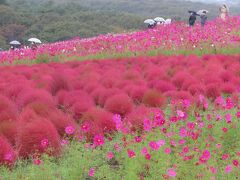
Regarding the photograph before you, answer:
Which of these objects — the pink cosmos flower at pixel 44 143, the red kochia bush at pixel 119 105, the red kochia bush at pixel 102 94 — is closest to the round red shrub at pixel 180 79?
the red kochia bush at pixel 102 94

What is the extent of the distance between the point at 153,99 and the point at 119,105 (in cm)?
47

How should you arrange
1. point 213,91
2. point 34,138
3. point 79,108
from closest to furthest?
point 34,138 → point 79,108 → point 213,91

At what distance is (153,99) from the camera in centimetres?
538

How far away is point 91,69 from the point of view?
24.3 ft

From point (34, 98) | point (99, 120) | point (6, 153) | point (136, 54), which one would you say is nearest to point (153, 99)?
point (99, 120)

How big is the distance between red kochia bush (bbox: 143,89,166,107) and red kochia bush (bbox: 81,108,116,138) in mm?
768

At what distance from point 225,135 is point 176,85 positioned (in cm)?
193

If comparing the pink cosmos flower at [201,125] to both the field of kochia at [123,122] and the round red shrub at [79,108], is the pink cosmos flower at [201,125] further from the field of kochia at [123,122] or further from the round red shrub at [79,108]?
the round red shrub at [79,108]

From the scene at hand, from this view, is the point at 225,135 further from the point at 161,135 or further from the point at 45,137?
the point at 45,137

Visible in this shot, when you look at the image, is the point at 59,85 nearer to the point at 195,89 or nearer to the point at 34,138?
the point at 195,89

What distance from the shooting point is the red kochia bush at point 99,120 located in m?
4.48

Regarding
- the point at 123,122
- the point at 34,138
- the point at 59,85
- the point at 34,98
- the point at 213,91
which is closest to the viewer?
the point at 34,138

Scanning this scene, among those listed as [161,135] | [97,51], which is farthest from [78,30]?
[161,135]

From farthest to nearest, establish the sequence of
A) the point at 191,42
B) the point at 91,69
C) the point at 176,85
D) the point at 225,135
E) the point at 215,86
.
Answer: the point at 191,42 → the point at 91,69 → the point at 176,85 → the point at 215,86 → the point at 225,135
